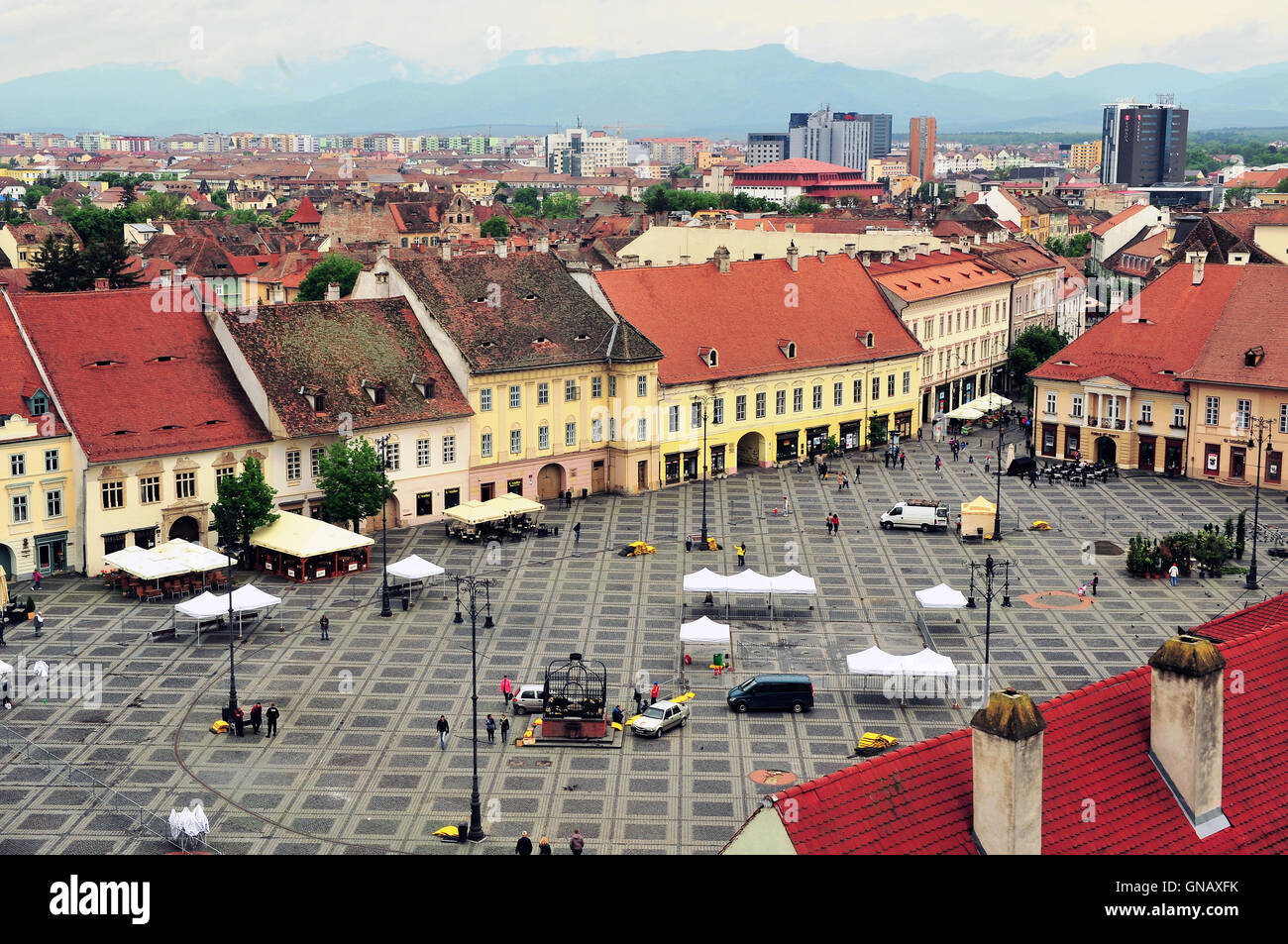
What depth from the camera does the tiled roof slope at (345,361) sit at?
76250 millimetres

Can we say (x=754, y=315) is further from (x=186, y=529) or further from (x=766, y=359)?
(x=186, y=529)

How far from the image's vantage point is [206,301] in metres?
79.7

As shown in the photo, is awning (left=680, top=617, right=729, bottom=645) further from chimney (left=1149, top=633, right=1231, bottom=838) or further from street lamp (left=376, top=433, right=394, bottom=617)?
chimney (left=1149, top=633, right=1231, bottom=838)

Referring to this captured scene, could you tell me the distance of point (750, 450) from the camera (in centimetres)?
9606

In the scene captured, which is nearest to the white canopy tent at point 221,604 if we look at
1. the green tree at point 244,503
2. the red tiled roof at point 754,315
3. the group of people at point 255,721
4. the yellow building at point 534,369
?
the green tree at point 244,503

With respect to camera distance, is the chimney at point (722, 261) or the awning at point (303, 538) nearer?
the awning at point (303, 538)

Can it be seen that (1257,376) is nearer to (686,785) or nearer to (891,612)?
(891,612)

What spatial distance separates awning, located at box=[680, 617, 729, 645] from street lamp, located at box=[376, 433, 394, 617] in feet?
42.0

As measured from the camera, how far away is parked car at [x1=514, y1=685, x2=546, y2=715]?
5325cm

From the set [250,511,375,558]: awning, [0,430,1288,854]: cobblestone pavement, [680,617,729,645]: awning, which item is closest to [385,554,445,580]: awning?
[0,430,1288,854]: cobblestone pavement

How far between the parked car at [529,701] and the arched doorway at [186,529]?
85.8 feet

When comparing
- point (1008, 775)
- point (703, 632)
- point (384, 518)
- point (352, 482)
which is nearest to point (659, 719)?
point (703, 632)

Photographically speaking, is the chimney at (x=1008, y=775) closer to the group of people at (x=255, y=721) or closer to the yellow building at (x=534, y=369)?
the group of people at (x=255, y=721)

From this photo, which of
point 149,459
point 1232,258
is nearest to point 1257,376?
point 1232,258
